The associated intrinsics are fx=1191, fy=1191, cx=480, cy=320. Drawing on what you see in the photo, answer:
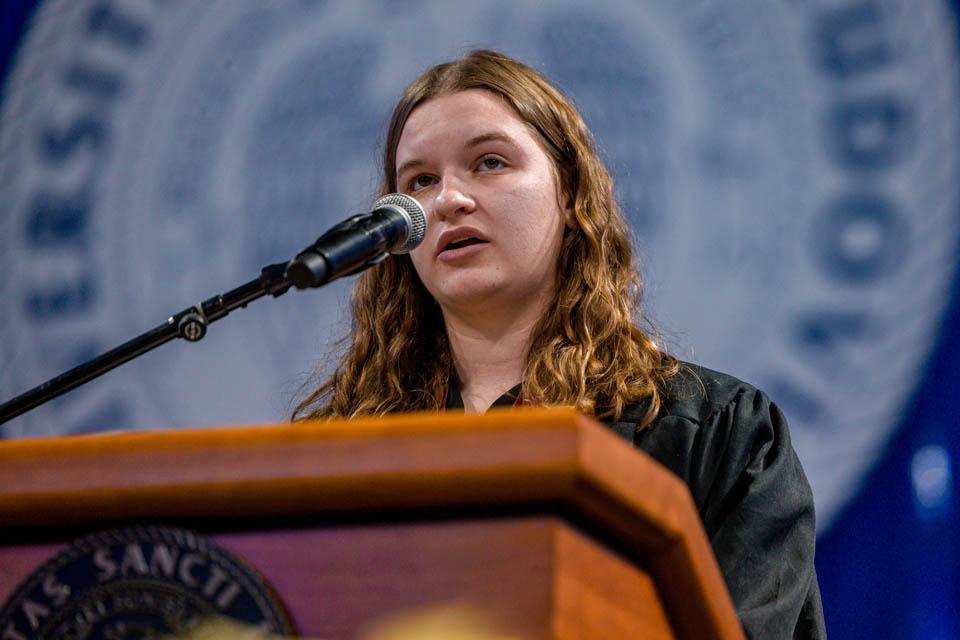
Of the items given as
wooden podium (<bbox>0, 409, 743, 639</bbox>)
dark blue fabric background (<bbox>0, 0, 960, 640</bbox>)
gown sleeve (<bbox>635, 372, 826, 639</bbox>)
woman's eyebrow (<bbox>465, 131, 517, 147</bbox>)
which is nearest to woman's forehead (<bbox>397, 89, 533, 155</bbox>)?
woman's eyebrow (<bbox>465, 131, 517, 147</bbox>)

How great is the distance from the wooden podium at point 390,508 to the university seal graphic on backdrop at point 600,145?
1621 mm

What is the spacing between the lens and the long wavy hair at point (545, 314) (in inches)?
72.2

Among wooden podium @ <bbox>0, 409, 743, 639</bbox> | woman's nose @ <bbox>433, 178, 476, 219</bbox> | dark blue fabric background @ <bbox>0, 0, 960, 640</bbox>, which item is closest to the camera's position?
wooden podium @ <bbox>0, 409, 743, 639</bbox>

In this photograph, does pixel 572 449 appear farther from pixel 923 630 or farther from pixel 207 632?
pixel 923 630

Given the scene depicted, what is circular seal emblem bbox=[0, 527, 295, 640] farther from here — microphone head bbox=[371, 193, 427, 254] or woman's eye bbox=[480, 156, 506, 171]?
woman's eye bbox=[480, 156, 506, 171]

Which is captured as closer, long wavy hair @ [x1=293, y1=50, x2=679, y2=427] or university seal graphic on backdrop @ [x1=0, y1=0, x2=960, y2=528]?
long wavy hair @ [x1=293, y1=50, x2=679, y2=427]

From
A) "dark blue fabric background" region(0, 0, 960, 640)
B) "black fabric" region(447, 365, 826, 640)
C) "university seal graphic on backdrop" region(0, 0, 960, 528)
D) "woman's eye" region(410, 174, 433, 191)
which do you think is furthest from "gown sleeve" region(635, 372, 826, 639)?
"dark blue fabric background" region(0, 0, 960, 640)

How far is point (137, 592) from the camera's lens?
2.53 ft

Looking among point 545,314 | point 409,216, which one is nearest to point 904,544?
point 545,314

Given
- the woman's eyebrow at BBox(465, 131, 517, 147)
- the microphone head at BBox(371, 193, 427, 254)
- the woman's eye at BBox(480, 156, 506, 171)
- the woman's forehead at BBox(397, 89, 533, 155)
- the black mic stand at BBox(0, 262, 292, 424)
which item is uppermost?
the woman's forehead at BBox(397, 89, 533, 155)

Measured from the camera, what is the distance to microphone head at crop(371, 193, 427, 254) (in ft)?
4.53

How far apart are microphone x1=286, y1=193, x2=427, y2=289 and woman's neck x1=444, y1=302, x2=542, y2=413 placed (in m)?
0.52

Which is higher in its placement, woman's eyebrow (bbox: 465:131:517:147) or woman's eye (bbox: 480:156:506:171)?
woman's eyebrow (bbox: 465:131:517:147)

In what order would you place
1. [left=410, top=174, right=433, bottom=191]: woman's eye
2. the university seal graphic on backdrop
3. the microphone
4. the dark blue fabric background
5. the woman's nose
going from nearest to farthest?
the microphone → the woman's nose → [left=410, top=174, right=433, bottom=191]: woman's eye → the dark blue fabric background → the university seal graphic on backdrop
